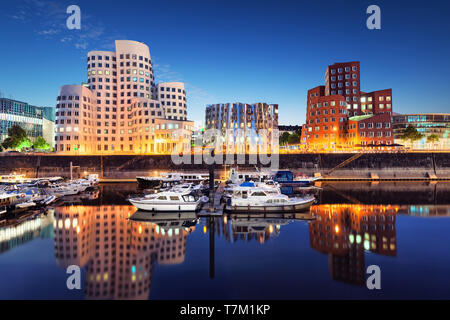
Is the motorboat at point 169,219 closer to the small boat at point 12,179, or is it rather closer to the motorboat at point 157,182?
the motorboat at point 157,182

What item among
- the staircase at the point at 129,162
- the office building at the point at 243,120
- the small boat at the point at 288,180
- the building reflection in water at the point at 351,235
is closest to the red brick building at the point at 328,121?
the small boat at the point at 288,180

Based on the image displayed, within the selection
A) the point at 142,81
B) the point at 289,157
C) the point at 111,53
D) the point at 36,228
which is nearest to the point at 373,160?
the point at 289,157

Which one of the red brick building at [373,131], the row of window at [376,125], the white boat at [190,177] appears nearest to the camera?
the white boat at [190,177]

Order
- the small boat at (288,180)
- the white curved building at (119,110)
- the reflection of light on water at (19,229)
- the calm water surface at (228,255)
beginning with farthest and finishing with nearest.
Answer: the white curved building at (119,110), the small boat at (288,180), the reflection of light on water at (19,229), the calm water surface at (228,255)

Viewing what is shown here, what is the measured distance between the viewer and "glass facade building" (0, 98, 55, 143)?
493ft

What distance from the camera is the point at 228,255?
21344 mm

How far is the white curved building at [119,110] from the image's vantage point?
10431 cm

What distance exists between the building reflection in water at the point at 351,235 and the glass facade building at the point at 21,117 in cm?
18259

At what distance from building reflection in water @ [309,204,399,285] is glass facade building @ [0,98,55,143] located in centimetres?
18259

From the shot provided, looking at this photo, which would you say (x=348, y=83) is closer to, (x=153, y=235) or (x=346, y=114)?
(x=346, y=114)

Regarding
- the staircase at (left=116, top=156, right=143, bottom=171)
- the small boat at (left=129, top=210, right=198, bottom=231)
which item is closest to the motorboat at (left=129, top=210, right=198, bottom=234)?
the small boat at (left=129, top=210, right=198, bottom=231)

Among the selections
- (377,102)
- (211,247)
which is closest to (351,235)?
(211,247)
